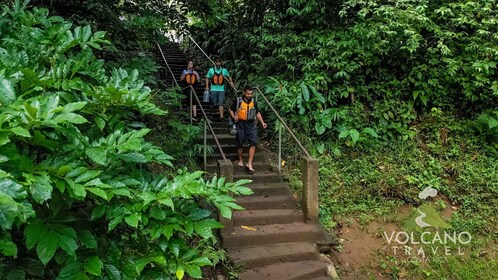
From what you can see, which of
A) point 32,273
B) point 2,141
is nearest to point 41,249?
point 32,273

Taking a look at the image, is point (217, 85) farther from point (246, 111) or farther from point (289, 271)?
point (289, 271)

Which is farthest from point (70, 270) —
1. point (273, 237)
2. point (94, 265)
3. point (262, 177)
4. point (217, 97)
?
point (217, 97)

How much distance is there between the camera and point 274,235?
4.70 m

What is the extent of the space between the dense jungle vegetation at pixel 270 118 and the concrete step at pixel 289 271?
471mm

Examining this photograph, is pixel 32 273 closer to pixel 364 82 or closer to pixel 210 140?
pixel 210 140

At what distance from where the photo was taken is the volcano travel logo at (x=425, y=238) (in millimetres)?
4863

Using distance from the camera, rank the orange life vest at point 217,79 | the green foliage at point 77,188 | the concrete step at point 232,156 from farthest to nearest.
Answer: the orange life vest at point 217,79
the concrete step at point 232,156
the green foliage at point 77,188

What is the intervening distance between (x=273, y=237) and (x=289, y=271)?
1.84ft

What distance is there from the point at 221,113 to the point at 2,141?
259 inches

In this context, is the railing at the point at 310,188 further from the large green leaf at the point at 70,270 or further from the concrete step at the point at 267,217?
the large green leaf at the point at 70,270

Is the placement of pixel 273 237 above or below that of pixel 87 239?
below

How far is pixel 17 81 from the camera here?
1.73 meters

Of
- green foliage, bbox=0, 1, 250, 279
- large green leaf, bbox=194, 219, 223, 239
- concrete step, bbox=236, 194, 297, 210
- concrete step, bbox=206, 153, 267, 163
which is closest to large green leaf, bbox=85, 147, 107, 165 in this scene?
green foliage, bbox=0, 1, 250, 279

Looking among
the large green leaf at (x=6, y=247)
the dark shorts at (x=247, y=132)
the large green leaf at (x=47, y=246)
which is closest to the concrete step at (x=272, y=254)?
the dark shorts at (x=247, y=132)
